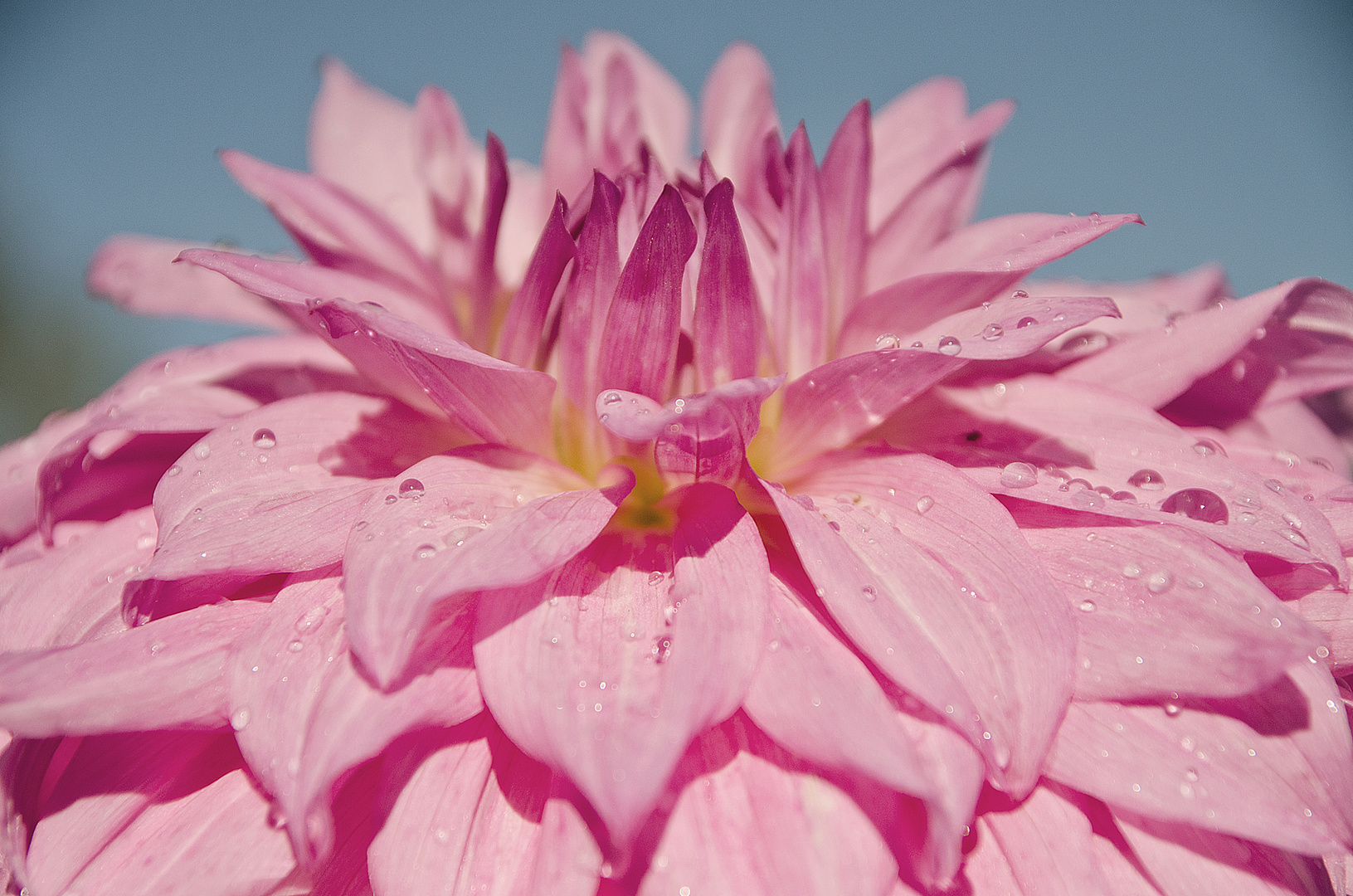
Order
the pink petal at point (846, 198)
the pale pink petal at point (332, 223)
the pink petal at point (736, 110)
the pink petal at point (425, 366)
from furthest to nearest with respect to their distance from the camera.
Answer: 1. the pink petal at point (736, 110)
2. the pale pink petal at point (332, 223)
3. the pink petal at point (846, 198)
4. the pink petal at point (425, 366)

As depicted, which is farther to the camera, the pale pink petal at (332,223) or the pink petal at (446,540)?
the pale pink petal at (332,223)

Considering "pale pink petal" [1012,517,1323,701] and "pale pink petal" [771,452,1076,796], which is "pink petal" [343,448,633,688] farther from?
"pale pink petal" [1012,517,1323,701]

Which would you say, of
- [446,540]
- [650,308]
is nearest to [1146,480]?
[650,308]

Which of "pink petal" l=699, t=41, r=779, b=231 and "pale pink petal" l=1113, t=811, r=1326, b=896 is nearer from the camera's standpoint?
"pale pink petal" l=1113, t=811, r=1326, b=896

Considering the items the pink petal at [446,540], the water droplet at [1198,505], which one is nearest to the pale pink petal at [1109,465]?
the water droplet at [1198,505]

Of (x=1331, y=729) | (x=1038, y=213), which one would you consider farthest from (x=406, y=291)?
(x=1331, y=729)

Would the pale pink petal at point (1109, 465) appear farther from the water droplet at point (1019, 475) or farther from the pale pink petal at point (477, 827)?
the pale pink petal at point (477, 827)

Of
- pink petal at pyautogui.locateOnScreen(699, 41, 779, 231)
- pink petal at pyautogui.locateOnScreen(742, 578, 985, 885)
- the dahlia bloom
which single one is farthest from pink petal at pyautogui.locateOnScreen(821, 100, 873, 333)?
pink petal at pyautogui.locateOnScreen(742, 578, 985, 885)

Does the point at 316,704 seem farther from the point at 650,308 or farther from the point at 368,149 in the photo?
the point at 368,149
